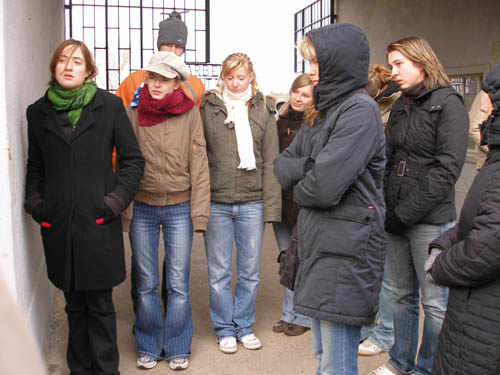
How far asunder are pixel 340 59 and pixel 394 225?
107 centimetres

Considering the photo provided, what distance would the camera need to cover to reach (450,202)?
3129 mm

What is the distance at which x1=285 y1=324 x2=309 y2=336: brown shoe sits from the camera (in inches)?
162

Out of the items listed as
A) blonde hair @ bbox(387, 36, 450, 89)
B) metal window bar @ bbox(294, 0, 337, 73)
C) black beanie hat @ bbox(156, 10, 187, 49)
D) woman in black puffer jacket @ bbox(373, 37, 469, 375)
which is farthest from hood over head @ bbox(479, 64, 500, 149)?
metal window bar @ bbox(294, 0, 337, 73)

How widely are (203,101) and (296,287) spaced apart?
1624 millimetres

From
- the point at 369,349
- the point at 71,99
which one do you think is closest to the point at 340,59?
the point at 71,99

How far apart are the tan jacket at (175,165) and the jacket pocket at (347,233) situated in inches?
47.1

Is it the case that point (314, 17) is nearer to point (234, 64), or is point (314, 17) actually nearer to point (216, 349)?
point (234, 64)

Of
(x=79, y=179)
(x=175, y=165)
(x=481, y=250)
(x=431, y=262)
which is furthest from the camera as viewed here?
(x=175, y=165)

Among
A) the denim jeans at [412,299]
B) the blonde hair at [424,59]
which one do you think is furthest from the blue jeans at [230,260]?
the blonde hair at [424,59]

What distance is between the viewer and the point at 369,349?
12.4 ft

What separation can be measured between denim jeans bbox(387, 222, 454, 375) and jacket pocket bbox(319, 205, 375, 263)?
0.78 m

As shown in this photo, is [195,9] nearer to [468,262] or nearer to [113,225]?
[113,225]

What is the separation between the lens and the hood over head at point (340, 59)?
2404 millimetres

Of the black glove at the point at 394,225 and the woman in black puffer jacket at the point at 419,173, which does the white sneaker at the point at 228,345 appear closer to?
the woman in black puffer jacket at the point at 419,173
